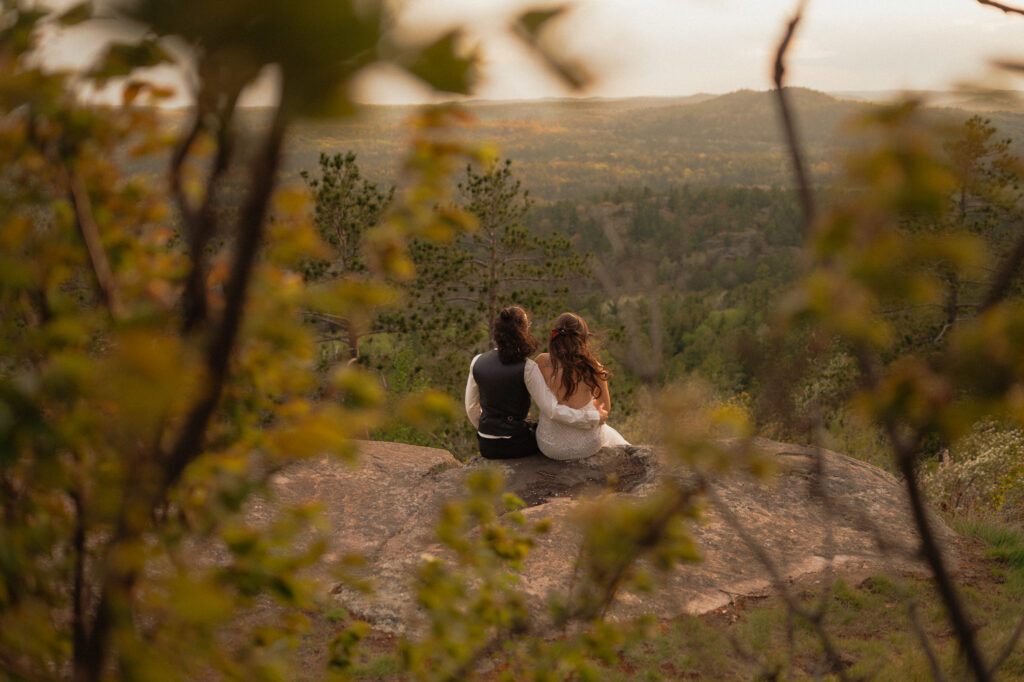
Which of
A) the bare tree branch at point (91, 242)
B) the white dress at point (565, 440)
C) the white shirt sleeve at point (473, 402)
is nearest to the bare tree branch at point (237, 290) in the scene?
the bare tree branch at point (91, 242)

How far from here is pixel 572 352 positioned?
5.27 meters

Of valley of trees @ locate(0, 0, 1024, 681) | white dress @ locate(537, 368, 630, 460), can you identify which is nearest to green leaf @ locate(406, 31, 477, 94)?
valley of trees @ locate(0, 0, 1024, 681)

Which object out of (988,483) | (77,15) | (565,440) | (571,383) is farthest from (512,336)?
(988,483)

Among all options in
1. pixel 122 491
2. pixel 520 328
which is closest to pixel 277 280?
pixel 122 491

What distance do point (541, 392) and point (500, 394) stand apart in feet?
1.20

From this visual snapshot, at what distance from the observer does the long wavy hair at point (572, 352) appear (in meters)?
5.27

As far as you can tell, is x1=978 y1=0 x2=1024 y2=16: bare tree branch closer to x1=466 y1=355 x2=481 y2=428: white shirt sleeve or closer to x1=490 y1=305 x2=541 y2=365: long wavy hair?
x1=490 y1=305 x2=541 y2=365: long wavy hair

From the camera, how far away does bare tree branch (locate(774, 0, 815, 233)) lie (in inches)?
39.3

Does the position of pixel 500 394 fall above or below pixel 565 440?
above

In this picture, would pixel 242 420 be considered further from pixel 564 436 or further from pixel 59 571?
pixel 564 436

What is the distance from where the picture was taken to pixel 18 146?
1075 millimetres

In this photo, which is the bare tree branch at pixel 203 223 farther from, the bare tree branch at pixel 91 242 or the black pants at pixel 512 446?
the black pants at pixel 512 446

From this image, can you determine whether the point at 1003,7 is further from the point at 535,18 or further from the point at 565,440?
the point at 565,440

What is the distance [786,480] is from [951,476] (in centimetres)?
473
